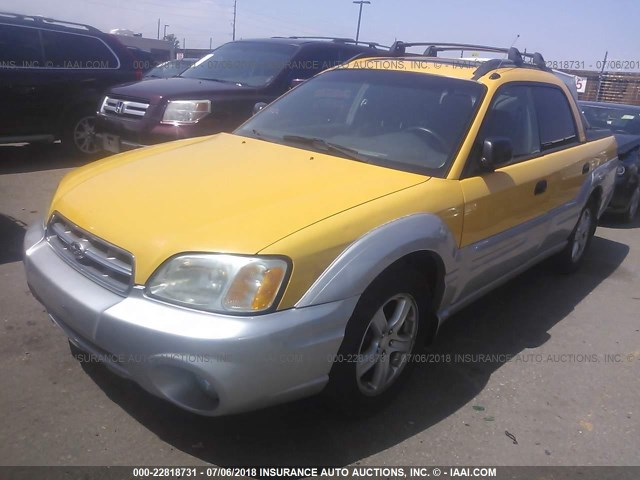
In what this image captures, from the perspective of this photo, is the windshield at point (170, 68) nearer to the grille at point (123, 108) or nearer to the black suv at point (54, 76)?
the black suv at point (54, 76)

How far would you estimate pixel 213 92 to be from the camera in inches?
265

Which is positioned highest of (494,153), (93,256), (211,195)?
(494,153)

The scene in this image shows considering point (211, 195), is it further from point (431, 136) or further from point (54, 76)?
point (54, 76)

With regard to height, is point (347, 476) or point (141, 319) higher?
point (141, 319)

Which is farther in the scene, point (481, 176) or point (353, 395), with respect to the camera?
point (481, 176)

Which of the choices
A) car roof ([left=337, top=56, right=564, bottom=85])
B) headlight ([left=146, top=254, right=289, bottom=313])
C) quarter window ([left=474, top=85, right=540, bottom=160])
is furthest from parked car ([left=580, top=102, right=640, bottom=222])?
headlight ([left=146, top=254, right=289, bottom=313])

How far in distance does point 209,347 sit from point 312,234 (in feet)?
1.95

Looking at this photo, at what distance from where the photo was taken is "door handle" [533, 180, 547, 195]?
3.81 metres

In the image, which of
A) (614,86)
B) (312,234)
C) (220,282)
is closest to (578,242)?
(312,234)

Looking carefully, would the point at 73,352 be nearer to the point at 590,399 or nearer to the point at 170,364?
the point at 170,364

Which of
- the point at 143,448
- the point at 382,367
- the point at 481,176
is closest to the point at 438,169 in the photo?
the point at 481,176

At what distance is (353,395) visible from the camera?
8.80 feet

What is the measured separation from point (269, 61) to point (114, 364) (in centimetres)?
581

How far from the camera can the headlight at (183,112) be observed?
21.2 ft
